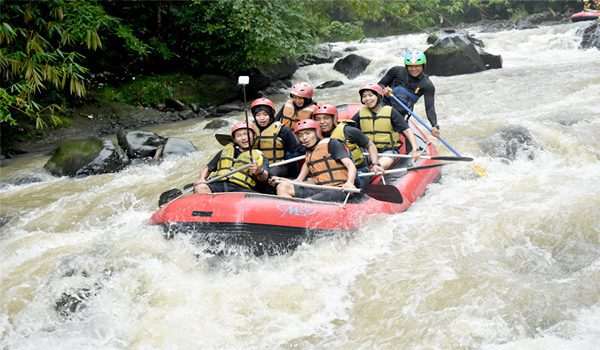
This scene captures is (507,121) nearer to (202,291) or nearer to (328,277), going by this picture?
(328,277)

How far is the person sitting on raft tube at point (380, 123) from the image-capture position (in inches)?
217

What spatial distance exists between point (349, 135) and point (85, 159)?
13.1ft

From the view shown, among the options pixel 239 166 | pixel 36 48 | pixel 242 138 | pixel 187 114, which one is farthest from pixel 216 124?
pixel 239 166

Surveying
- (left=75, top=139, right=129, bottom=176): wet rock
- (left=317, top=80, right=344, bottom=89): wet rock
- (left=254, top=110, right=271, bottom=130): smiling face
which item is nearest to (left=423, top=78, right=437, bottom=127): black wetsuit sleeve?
(left=254, top=110, right=271, bottom=130): smiling face

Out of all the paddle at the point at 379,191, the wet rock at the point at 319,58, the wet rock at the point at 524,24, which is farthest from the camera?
the wet rock at the point at 524,24

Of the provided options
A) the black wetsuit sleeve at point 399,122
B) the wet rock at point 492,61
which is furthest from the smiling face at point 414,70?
the wet rock at point 492,61

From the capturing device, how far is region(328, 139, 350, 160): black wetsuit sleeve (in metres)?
4.79

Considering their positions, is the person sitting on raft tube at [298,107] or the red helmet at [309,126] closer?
the red helmet at [309,126]

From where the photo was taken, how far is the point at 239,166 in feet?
16.0

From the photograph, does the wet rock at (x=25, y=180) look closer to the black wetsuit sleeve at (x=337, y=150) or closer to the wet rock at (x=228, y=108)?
the black wetsuit sleeve at (x=337, y=150)

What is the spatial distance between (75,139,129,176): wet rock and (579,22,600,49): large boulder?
12.4m

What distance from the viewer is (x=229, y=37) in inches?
448

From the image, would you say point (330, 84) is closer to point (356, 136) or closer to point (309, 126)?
point (356, 136)

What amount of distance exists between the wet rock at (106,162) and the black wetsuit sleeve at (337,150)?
3.77m
